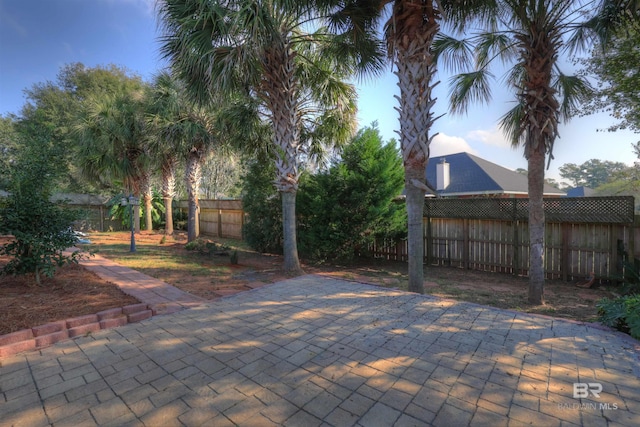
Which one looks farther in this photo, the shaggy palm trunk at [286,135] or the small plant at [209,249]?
the small plant at [209,249]

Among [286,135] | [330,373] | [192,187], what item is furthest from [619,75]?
[192,187]

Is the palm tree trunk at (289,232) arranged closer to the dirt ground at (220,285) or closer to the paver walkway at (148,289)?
the dirt ground at (220,285)

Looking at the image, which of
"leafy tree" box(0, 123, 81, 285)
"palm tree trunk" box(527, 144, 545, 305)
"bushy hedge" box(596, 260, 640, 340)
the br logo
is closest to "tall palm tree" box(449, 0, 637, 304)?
"palm tree trunk" box(527, 144, 545, 305)

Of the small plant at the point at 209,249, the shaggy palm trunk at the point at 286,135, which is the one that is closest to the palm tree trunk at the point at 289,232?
the shaggy palm trunk at the point at 286,135

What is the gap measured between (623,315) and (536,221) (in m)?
2.10

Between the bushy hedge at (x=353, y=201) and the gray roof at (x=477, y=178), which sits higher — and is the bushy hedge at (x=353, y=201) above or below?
below

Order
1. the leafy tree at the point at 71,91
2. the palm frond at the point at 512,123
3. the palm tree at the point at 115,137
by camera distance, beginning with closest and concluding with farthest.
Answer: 1. the palm frond at the point at 512,123
2. the palm tree at the point at 115,137
3. the leafy tree at the point at 71,91

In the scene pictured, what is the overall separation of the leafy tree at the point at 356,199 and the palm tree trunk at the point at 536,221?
3428mm

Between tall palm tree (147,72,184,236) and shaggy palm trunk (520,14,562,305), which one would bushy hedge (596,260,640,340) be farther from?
tall palm tree (147,72,184,236)

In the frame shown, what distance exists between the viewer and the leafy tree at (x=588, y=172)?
4303 centimetres

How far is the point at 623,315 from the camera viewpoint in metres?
3.72

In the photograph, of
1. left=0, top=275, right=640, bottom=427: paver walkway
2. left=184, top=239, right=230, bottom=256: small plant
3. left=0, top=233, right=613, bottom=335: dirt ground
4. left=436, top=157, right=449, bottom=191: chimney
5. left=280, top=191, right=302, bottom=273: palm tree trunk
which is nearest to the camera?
left=0, top=275, right=640, bottom=427: paver walkway

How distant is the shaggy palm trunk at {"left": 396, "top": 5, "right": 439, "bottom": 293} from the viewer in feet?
17.4

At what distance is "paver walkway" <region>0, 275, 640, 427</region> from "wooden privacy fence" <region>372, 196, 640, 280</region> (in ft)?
12.1
